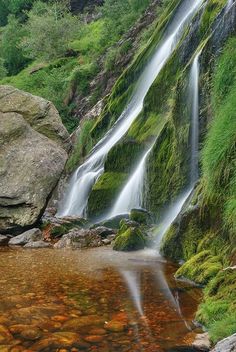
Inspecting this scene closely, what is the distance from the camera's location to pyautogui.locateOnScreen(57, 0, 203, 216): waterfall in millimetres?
16859

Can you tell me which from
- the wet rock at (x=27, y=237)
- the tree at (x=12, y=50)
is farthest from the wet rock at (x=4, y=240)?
the tree at (x=12, y=50)

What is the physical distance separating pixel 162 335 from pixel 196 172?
21.3 ft

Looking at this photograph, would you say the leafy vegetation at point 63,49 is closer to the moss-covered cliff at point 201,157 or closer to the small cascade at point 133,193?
the moss-covered cliff at point 201,157

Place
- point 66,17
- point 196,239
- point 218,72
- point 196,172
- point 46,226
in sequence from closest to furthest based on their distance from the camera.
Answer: point 196,239, point 218,72, point 196,172, point 46,226, point 66,17

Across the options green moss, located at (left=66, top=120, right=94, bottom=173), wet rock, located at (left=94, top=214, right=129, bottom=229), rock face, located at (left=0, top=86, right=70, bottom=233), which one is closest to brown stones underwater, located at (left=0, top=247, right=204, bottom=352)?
wet rock, located at (left=94, top=214, right=129, bottom=229)

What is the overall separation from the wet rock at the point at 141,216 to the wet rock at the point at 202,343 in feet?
22.8

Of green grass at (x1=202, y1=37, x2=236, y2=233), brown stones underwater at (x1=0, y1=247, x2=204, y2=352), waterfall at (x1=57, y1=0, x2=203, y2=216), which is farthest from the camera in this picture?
waterfall at (x1=57, y1=0, x2=203, y2=216)

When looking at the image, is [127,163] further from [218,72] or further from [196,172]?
[218,72]

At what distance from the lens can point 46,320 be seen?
18.3 feet

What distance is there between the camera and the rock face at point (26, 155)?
42.9 ft

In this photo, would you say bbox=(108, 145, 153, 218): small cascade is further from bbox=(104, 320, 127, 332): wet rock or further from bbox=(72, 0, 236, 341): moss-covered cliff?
bbox=(104, 320, 127, 332): wet rock

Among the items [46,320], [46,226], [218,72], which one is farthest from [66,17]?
[46,320]

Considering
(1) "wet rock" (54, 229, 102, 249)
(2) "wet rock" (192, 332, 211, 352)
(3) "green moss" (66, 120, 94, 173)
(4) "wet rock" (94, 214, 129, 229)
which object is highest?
(3) "green moss" (66, 120, 94, 173)

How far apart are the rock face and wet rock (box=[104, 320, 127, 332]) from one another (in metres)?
7.83
